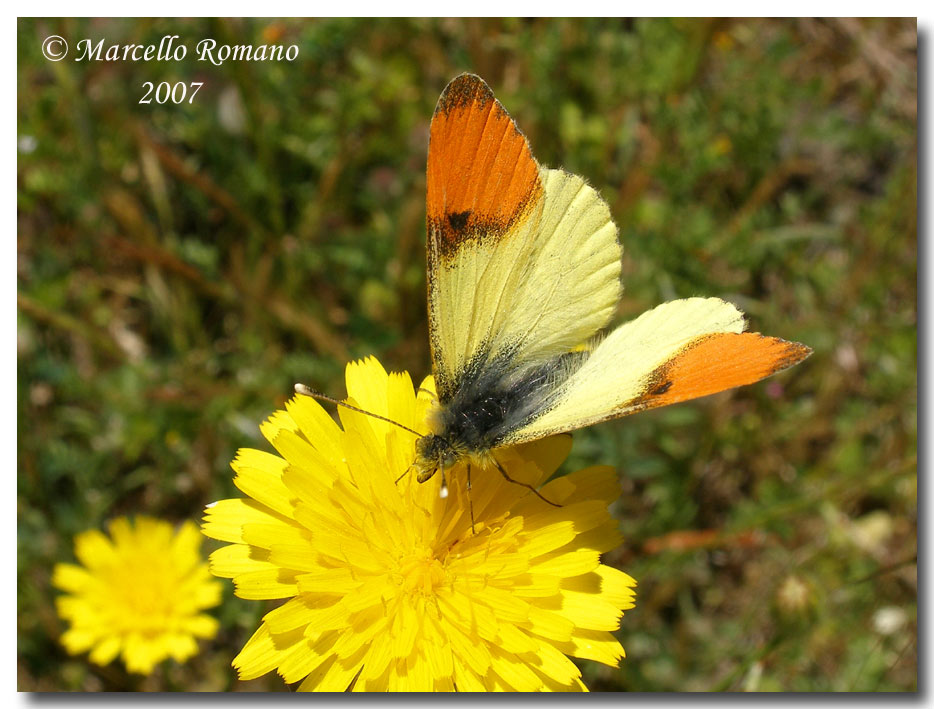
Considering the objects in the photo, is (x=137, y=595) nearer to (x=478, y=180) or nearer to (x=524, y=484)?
(x=524, y=484)

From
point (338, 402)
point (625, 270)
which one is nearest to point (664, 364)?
point (338, 402)

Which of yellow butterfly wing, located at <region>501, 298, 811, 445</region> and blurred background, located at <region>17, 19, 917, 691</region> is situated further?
blurred background, located at <region>17, 19, 917, 691</region>

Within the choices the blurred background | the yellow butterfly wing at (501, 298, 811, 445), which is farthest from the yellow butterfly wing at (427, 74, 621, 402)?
the blurred background

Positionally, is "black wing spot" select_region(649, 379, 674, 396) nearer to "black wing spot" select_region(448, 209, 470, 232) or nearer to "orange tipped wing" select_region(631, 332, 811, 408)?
"orange tipped wing" select_region(631, 332, 811, 408)

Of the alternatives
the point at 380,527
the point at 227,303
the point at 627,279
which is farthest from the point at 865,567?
the point at 227,303

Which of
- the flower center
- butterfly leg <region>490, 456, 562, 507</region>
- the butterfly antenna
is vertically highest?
the butterfly antenna

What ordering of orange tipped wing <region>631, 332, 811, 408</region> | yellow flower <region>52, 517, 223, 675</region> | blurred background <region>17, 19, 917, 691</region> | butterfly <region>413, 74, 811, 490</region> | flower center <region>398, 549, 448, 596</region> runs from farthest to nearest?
blurred background <region>17, 19, 917, 691</region>
yellow flower <region>52, 517, 223, 675</region>
flower center <region>398, 549, 448, 596</region>
butterfly <region>413, 74, 811, 490</region>
orange tipped wing <region>631, 332, 811, 408</region>
